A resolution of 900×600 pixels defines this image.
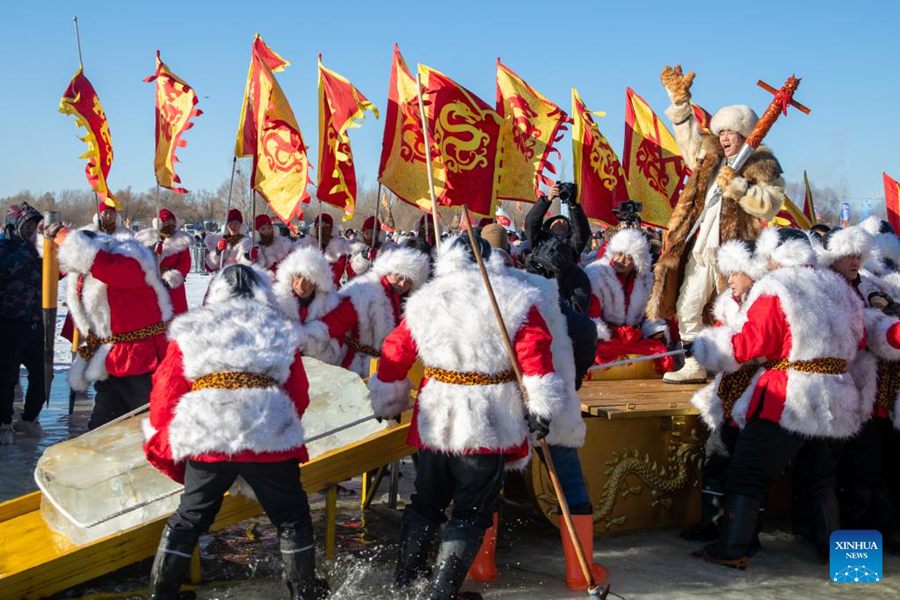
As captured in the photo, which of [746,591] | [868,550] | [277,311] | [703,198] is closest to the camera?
[277,311]

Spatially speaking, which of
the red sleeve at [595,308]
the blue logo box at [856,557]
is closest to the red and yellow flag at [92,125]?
the red sleeve at [595,308]

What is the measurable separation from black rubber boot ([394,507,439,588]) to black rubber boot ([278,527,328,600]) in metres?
0.48

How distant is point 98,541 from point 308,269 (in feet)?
8.89

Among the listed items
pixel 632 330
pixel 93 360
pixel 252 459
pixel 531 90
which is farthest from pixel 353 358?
pixel 531 90

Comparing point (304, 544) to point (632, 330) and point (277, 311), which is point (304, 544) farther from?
point (632, 330)

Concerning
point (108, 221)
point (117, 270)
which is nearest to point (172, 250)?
point (108, 221)

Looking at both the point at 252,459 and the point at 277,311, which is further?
the point at 277,311

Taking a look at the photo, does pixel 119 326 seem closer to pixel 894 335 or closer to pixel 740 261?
→ pixel 740 261

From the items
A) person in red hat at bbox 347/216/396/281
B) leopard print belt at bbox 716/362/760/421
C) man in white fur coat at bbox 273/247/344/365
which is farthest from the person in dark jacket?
leopard print belt at bbox 716/362/760/421

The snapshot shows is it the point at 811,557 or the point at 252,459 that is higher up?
the point at 252,459

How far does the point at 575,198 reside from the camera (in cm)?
813

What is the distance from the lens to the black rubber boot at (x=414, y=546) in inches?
181

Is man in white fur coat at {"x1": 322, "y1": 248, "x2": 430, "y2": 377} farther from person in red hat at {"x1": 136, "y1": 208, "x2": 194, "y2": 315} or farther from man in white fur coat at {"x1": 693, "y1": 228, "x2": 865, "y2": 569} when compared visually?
person in red hat at {"x1": 136, "y1": 208, "x2": 194, "y2": 315}

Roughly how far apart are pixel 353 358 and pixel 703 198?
2.97 m
